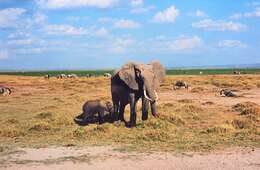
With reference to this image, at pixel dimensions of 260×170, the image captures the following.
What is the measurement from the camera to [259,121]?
1864cm

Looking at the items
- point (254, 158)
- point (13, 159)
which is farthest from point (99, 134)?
point (254, 158)

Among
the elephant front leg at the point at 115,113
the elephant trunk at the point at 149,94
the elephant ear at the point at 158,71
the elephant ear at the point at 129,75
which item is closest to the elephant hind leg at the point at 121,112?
the elephant front leg at the point at 115,113

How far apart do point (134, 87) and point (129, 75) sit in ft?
1.66

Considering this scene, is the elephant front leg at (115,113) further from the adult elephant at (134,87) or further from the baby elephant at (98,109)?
the baby elephant at (98,109)

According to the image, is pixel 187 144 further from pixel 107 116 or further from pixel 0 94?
pixel 0 94

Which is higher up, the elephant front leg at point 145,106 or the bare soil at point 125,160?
the elephant front leg at point 145,106

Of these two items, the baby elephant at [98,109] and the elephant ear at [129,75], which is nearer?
the elephant ear at [129,75]

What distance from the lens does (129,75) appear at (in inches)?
699

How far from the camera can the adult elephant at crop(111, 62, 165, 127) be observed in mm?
17453

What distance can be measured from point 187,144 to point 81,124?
5810mm

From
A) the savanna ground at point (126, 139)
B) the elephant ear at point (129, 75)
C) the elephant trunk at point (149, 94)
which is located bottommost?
the savanna ground at point (126, 139)

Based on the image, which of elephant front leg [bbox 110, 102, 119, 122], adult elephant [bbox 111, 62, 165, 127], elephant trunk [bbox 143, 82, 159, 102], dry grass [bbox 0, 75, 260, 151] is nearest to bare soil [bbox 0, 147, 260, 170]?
dry grass [bbox 0, 75, 260, 151]

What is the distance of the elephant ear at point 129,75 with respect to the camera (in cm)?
1767

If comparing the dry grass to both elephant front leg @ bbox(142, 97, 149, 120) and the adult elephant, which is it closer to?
elephant front leg @ bbox(142, 97, 149, 120)
